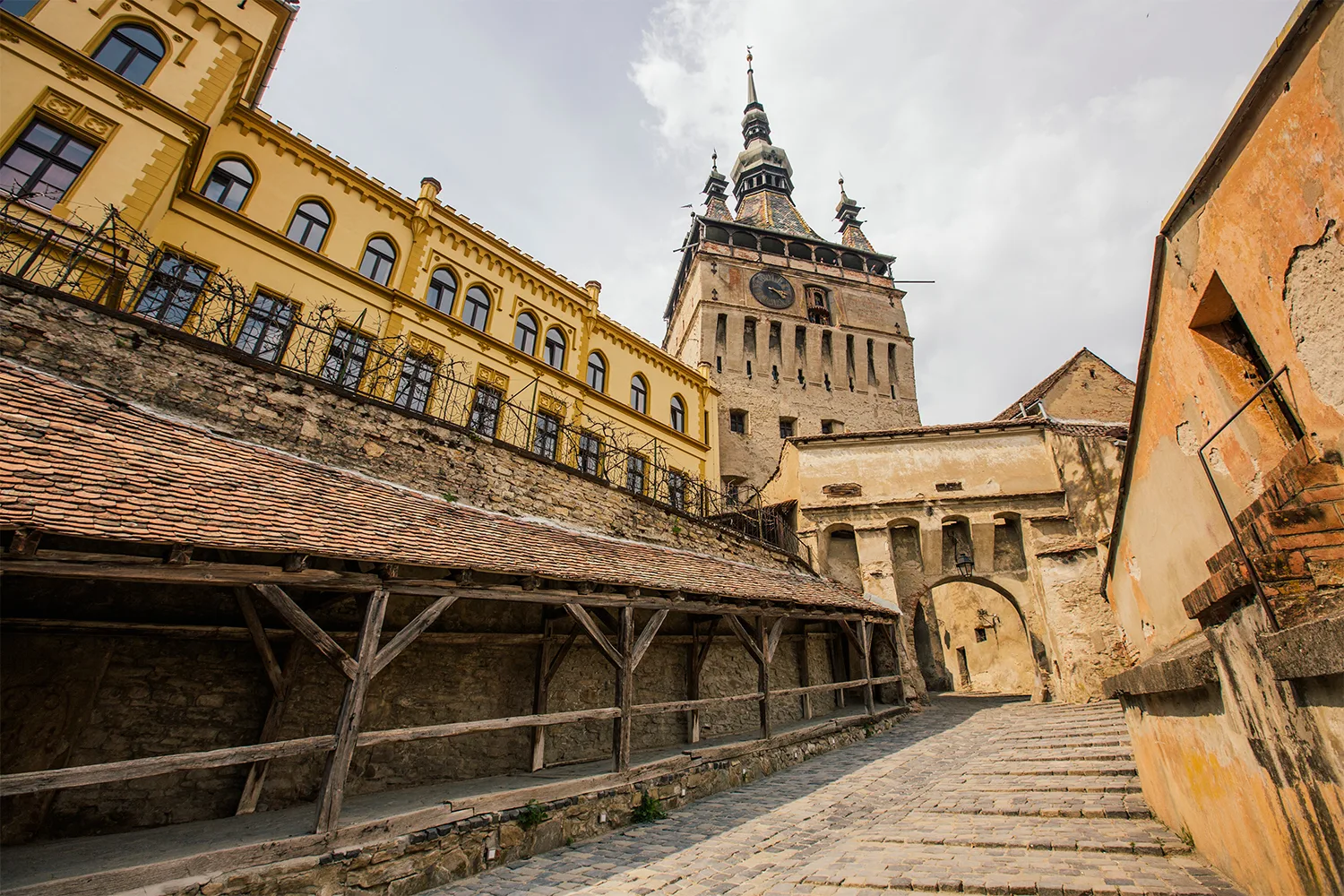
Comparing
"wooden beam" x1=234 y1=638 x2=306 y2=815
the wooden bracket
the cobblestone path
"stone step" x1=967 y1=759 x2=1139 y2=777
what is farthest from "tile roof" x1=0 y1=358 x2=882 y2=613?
"stone step" x1=967 y1=759 x2=1139 y2=777

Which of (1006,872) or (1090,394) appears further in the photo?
(1090,394)

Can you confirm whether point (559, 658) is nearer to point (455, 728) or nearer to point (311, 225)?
point (455, 728)

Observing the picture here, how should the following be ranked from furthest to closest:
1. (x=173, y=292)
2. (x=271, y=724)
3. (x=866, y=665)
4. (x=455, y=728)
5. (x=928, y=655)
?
(x=928, y=655), (x=866, y=665), (x=173, y=292), (x=271, y=724), (x=455, y=728)

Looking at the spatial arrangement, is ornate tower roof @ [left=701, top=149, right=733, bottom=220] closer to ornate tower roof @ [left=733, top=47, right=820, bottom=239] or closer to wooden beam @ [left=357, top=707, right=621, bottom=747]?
ornate tower roof @ [left=733, top=47, right=820, bottom=239]

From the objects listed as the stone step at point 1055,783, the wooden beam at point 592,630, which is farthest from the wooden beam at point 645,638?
the stone step at point 1055,783

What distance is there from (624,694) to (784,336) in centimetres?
2441

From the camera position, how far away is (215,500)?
4953 mm

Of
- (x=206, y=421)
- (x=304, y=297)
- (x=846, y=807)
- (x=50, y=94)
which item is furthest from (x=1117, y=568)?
(x=50, y=94)

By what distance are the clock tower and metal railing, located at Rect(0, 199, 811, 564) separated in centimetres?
820

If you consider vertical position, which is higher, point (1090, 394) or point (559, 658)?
point (1090, 394)

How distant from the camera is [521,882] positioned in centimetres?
480

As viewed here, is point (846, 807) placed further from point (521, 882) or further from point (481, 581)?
point (481, 581)

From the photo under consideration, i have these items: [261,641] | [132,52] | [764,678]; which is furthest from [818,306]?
[261,641]

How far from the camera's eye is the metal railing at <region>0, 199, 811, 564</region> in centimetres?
816
